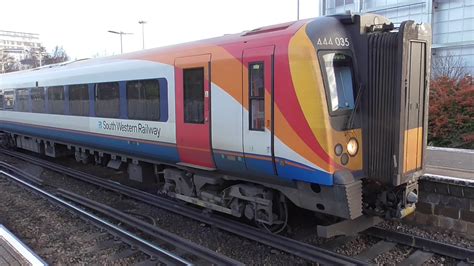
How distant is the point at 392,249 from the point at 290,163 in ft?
6.75

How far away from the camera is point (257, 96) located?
19.9ft

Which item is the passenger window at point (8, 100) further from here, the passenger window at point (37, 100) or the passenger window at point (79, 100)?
the passenger window at point (79, 100)

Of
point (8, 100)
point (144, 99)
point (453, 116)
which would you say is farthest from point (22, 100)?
point (453, 116)

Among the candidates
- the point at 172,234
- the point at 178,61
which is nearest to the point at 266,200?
the point at 172,234

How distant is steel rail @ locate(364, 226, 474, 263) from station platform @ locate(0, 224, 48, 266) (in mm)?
4733

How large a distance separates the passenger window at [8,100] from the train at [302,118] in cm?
1040

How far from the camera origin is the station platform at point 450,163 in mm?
8180

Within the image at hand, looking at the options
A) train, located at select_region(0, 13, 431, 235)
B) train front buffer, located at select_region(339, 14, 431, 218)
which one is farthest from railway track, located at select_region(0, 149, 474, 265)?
train front buffer, located at select_region(339, 14, 431, 218)

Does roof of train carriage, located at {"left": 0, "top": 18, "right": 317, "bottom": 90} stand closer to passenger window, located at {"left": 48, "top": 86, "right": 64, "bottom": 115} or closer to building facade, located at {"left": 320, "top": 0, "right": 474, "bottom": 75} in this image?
passenger window, located at {"left": 48, "top": 86, "right": 64, "bottom": 115}

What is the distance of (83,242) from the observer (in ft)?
22.2

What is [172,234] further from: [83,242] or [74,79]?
[74,79]

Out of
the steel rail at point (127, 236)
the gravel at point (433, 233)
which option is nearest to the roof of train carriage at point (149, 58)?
the steel rail at point (127, 236)

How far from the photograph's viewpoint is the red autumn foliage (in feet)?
47.0

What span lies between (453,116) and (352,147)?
10.8m
